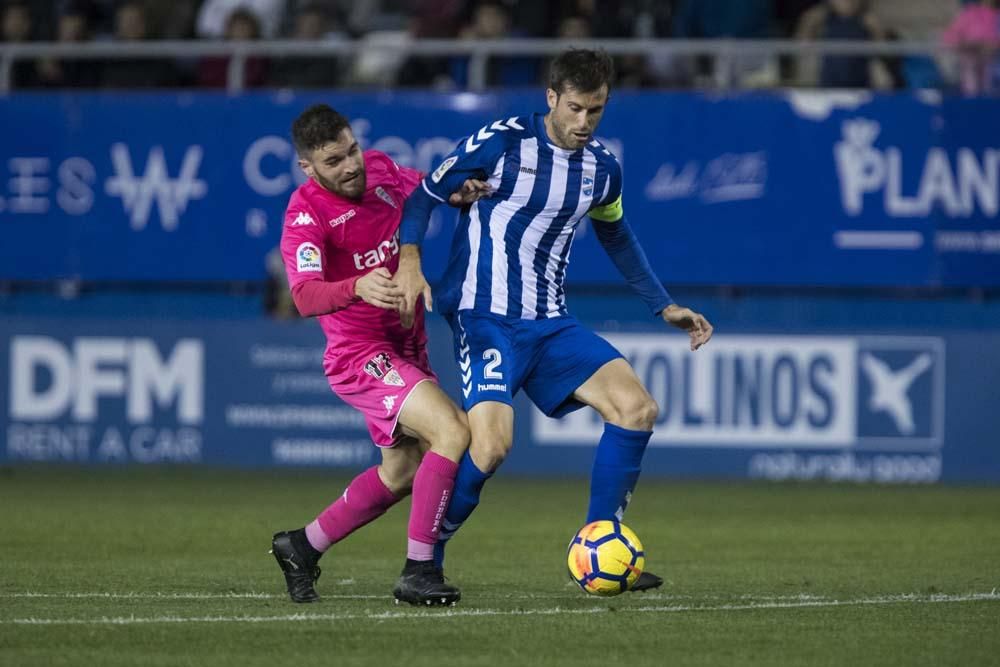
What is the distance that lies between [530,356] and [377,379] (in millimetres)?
666

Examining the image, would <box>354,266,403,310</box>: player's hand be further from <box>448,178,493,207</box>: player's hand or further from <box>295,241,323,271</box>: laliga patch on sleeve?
<box>448,178,493,207</box>: player's hand

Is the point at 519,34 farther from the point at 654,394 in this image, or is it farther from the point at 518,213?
the point at 518,213

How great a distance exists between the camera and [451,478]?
288 inches

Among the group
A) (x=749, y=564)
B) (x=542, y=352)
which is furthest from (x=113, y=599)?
(x=749, y=564)

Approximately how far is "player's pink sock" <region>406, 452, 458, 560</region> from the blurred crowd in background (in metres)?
8.91

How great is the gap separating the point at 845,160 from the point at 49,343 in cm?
727

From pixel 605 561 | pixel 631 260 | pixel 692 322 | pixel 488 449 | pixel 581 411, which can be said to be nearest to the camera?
pixel 605 561

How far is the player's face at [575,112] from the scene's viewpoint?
743cm

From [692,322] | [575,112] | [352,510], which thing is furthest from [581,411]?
[575,112]

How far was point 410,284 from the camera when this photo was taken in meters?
7.09

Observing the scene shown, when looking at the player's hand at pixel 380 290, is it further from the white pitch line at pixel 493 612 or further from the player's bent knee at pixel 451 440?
the white pitch line at pixel 493 612

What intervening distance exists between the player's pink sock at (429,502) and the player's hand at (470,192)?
112 centimetres

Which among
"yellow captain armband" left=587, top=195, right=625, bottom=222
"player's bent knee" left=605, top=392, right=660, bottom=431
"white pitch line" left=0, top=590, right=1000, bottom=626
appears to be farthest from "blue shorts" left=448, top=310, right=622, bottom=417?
"white pitch line" left=0, top=590, right=1000, bottom=626

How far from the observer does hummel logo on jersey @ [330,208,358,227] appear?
759 cm
